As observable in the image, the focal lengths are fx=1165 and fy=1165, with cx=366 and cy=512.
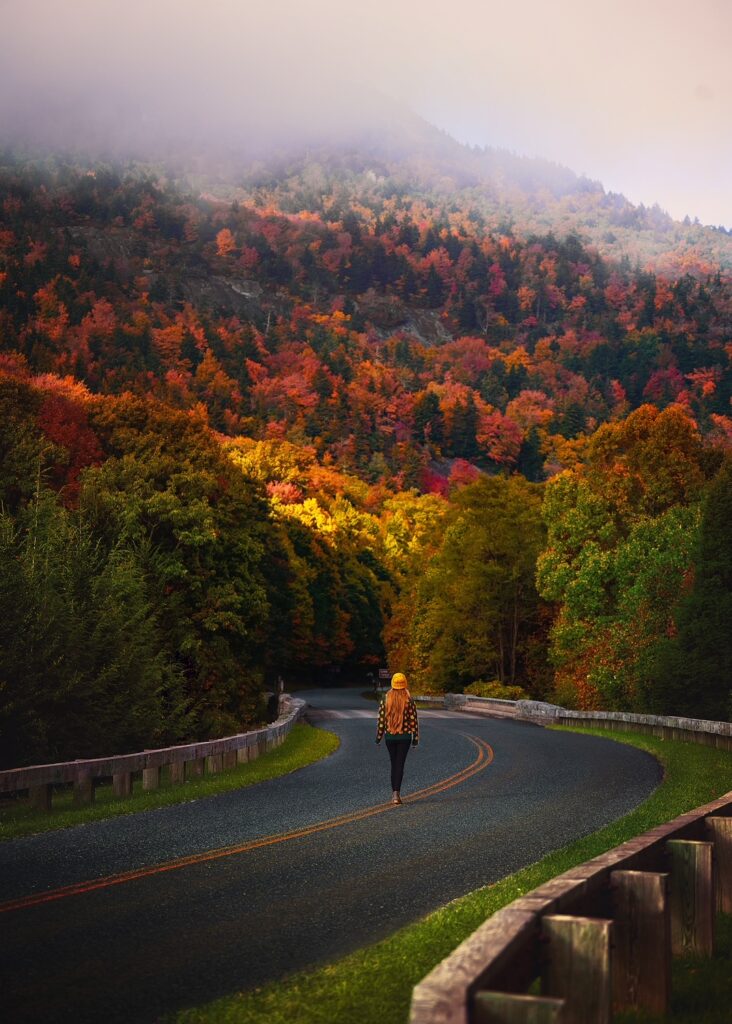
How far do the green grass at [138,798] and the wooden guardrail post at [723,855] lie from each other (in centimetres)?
863

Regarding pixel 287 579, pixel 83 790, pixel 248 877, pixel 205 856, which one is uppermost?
pixel 287 579

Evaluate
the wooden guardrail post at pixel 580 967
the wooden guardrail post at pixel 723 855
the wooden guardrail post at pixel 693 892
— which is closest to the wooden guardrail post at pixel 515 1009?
the wooden guardrail post at pixel 580 967

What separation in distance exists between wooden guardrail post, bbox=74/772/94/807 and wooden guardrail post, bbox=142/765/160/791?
196cm

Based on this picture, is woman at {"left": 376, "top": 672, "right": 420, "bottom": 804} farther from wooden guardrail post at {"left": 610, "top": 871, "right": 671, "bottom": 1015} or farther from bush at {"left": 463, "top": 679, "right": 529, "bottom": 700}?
bush at {"left": 463, "top": 679, "right": 529, "bottom": 700}

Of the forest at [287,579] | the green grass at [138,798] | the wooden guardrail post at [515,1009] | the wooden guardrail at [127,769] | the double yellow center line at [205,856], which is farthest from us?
the forest at [287,579]

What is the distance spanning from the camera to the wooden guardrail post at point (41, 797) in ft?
53.9

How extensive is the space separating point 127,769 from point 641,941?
13.8 m

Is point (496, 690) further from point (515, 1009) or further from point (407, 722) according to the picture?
point (515, 1009)

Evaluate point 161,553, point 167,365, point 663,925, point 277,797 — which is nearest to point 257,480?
point 161,553

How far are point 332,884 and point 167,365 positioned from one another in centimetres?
16282

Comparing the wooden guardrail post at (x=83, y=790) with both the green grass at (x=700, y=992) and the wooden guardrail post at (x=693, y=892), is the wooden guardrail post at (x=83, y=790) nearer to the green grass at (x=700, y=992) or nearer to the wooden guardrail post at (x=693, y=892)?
the green grass at (x=700, y=992)

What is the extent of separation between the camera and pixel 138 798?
1830cm

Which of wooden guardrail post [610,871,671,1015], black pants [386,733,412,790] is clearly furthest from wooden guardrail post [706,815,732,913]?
black pants [386,733,412,790]

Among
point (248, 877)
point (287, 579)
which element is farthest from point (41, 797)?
point (287, 579)
